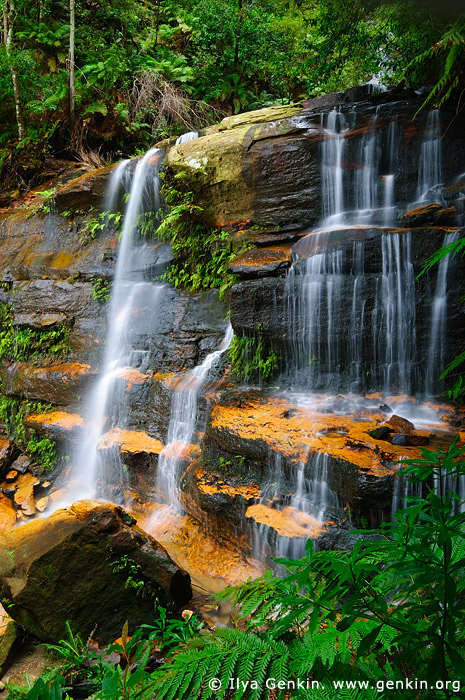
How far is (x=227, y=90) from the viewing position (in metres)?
12.4

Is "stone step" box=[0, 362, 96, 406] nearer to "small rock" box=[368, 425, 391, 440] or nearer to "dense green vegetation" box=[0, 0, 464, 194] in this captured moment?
"small rock" box=[368, 425, 391, 440]

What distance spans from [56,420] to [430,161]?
300 inches

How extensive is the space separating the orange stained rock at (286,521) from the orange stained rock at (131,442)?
80.7 inches

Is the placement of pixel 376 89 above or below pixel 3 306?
above

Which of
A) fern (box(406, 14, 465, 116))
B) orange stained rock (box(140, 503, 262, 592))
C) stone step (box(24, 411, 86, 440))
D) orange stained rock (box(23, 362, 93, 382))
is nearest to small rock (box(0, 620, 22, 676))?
orange stained rock (box(140, 503, 262, 592))

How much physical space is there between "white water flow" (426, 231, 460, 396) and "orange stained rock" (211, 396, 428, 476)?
3.61ft

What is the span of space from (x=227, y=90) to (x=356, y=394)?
10.8 meters

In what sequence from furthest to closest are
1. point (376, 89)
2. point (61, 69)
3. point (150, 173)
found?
point (61, 69) → point (150, 173) → point (376, 89)

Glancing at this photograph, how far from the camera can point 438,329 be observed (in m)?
5.48

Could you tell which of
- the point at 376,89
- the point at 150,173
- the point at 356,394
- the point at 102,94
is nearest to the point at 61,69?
the point at 102,94

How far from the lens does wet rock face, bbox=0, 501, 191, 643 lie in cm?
349

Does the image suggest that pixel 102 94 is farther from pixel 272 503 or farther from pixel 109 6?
pixel 272 503

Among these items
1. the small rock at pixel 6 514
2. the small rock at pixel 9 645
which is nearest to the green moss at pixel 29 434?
the small rock at pixel 6 514

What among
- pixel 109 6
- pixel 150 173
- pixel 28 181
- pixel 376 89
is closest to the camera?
pixel 376 89
